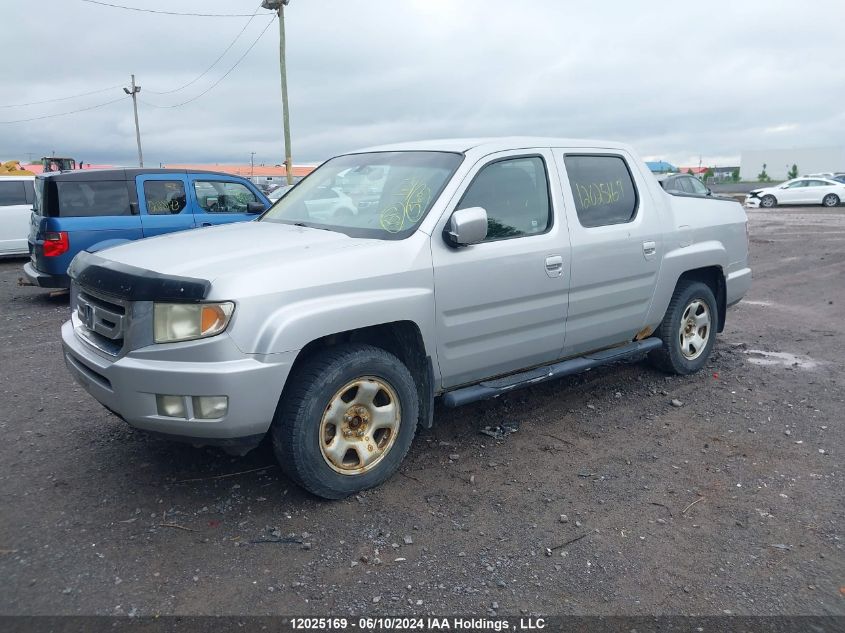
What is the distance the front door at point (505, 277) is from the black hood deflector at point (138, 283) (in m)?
1.29

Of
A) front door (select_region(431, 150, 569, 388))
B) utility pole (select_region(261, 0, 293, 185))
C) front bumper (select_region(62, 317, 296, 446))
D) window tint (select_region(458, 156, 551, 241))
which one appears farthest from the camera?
utility pole (select_region(261, 0, 293, 185))

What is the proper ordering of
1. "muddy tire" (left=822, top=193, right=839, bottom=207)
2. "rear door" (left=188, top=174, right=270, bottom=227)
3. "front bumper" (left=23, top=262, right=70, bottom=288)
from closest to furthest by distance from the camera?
"front bumper" (left=23, top=262, right=70, bottom=288) → "rear door" (left=188, top=174, right=270, bottom=227) → "muddy tire" (left=822, top=193, right=839, bottom=207)

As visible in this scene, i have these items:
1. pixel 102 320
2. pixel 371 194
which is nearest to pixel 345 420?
pixel 102 320

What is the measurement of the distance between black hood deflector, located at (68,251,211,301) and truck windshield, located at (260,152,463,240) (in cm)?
108

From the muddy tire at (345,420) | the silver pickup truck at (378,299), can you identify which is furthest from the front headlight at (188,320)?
the muddy tire at (345,420)

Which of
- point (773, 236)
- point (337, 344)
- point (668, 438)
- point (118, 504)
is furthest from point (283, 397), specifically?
point (773, 236)

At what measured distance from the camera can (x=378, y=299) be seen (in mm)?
3537

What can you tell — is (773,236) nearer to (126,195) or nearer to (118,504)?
(126,195)

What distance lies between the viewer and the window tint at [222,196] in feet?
31.9

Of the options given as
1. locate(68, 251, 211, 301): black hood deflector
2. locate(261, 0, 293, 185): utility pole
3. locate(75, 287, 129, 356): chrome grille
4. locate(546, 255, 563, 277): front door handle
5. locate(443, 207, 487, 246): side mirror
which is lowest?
locate(75, 287, 129, 356): chrome grille

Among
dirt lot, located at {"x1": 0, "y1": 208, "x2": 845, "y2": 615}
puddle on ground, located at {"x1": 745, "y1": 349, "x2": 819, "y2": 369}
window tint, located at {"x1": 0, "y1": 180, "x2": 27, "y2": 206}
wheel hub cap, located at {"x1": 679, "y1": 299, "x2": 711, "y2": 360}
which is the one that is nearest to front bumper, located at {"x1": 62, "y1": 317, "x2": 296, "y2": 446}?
dirt lot, located at {"x1": 0, "y1": 208, "x2": 845, "y2": 615}

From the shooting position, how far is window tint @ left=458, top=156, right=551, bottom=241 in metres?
4.14

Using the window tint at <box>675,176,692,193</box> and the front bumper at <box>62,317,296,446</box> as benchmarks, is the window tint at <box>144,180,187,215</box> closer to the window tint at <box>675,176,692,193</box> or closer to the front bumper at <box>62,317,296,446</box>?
the front bumper at <box>62,317,296,446</box>

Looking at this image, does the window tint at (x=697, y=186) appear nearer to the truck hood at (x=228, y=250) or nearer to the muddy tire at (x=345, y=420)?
the truck hood at (x=228, y=250)
